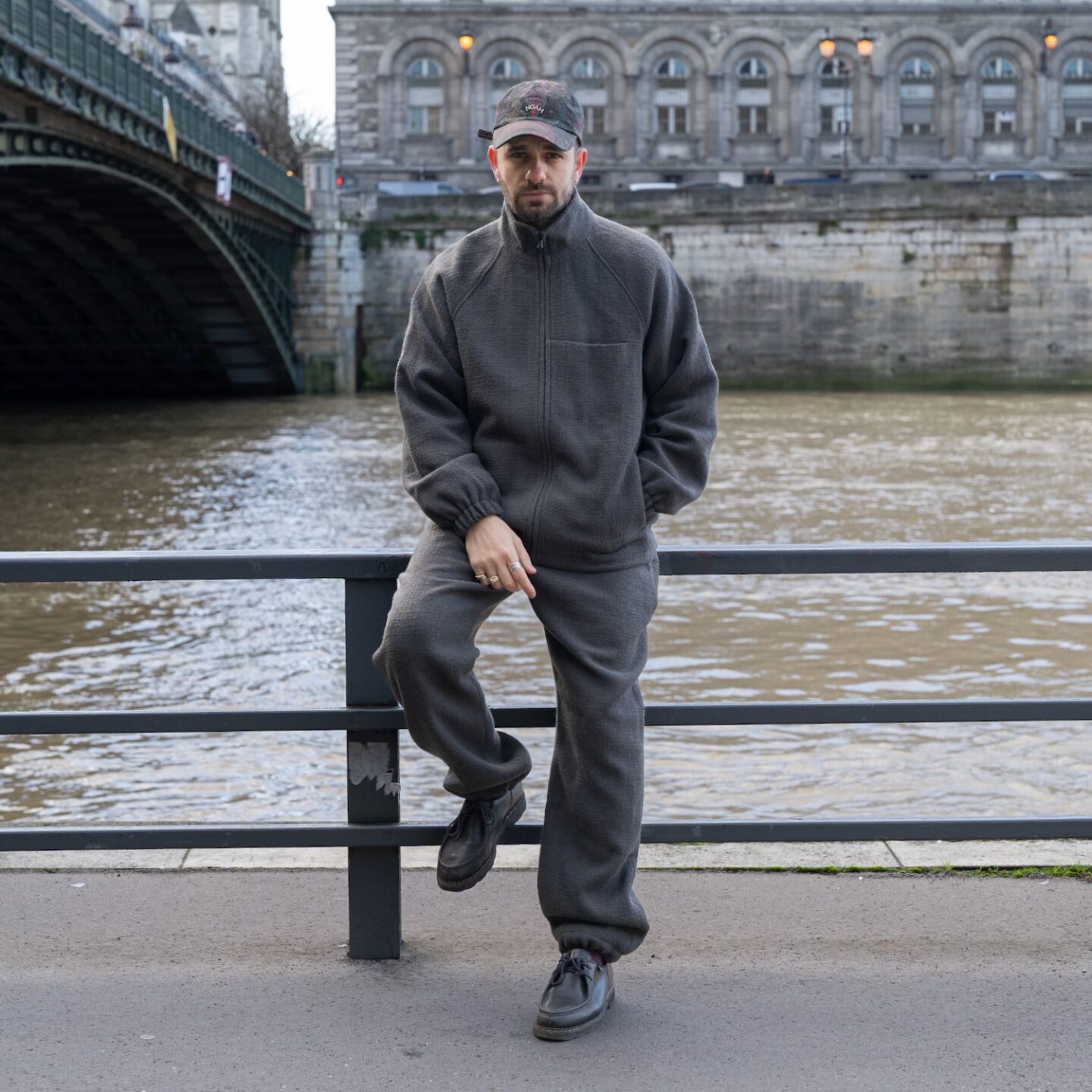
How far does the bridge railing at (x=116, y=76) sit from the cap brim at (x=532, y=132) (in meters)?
12.9

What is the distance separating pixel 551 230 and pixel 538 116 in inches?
7.3

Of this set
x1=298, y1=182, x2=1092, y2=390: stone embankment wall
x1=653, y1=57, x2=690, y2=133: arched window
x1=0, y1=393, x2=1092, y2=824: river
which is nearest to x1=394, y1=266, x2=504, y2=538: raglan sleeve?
x1=0, y1=393, x2=1092, y2=824: river

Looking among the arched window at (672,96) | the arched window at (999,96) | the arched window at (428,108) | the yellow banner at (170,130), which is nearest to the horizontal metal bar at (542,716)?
the yellow banner at (170,130)

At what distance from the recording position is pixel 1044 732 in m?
6.92

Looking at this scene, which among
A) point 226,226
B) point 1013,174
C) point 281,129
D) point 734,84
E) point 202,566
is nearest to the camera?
point 202,566

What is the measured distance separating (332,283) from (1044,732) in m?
29.4

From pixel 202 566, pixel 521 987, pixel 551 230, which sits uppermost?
pixel 551 230

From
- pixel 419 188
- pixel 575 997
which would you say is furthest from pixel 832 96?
pixel 575 997

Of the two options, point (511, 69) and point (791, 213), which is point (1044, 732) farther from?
point (511, 69)

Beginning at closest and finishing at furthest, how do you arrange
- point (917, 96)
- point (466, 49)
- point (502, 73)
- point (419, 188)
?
point (419, 188) → point (466, 49) → point (502, 73) → point (917, 96)

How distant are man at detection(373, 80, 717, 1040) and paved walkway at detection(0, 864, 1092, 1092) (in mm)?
170

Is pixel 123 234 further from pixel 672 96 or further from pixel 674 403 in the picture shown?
pixel 672 96

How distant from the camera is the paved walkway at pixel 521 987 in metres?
2.74

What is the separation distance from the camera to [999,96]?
5194cm
